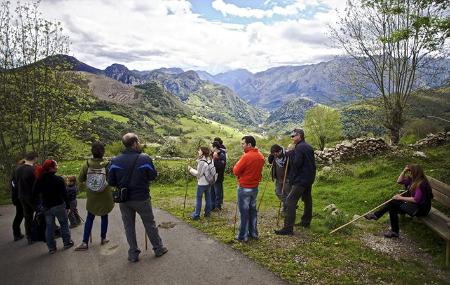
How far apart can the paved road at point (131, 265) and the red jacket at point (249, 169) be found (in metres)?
1.80

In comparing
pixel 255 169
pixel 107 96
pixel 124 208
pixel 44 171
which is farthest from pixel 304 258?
pixel 107 96

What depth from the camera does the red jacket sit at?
892cm

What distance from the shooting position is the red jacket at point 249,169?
8922mm

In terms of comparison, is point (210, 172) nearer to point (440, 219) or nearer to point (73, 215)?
point (73, 215)

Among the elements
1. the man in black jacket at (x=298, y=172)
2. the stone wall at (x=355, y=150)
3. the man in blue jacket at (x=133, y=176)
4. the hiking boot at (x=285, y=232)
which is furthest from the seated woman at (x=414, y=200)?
the stone wall at (x=355, y=150)

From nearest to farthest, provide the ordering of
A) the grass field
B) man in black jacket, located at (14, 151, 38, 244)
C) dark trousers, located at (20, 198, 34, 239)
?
the grass field
man in black jacket, located at (14, 151, 38, 244)
dark trousers, located at (20, 198, 34, 239)

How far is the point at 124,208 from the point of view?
787 cm

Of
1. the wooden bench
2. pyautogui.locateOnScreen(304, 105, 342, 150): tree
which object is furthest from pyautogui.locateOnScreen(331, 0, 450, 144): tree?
pyautogui.locateOnScreen(304, 105, 342, 150): tree

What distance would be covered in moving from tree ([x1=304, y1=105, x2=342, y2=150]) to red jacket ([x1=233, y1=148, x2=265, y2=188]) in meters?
44.7

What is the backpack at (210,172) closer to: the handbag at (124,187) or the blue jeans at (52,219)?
the handbag at (124,187)

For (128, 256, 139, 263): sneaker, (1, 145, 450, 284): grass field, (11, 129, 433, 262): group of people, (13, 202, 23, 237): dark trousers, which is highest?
(11, 129, 433, 262): group of people

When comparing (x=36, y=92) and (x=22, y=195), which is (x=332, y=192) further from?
(x=36, y=92)

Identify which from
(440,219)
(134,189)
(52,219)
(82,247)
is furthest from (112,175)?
(440,219)

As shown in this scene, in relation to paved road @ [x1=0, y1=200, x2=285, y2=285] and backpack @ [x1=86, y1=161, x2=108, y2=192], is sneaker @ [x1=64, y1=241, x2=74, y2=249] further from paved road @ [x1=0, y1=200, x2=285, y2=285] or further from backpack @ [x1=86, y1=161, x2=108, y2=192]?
backpack @ [x1=86, y1=161, x2=108, y2=192]
